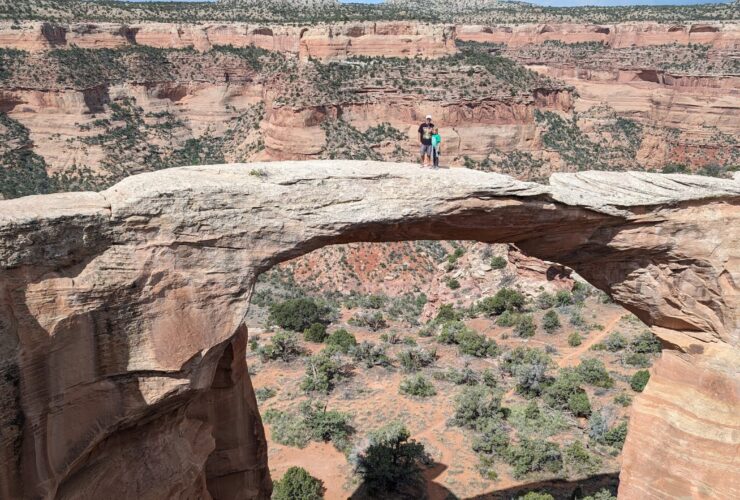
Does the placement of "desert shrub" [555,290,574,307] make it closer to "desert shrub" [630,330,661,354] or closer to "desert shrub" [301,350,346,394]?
"desert shrub" [630,330,661,354]

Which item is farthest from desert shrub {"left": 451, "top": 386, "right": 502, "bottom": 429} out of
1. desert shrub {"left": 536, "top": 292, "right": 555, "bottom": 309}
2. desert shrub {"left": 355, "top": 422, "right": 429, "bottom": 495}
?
desert shrub {"left": 536, "top": 292, "right": 555, "bottom": 309}

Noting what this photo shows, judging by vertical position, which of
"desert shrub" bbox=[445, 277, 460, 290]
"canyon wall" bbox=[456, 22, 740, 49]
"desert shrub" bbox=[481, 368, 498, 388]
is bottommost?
"desert shrub" bbox=[445, 277, 460, 290]

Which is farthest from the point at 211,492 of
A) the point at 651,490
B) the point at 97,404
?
the point at 651,490

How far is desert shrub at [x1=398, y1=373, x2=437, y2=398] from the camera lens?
21.5 meters

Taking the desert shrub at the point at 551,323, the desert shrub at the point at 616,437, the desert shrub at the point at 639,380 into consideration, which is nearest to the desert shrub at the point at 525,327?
the desert shrub at the point at 551,323

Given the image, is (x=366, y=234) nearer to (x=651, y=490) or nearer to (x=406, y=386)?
(x=651, y=490)

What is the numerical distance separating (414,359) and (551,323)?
753cm

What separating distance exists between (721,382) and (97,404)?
10.5 metres

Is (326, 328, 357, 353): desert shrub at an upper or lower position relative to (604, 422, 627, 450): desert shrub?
lower

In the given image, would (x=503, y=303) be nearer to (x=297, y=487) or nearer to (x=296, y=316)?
(x=296, y=316)

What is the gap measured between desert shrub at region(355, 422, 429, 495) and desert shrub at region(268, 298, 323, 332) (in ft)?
40.7

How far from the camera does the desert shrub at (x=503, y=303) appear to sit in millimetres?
30580

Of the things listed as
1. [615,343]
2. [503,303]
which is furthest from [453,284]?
[615,343]

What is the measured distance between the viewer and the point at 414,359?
78.6ft
